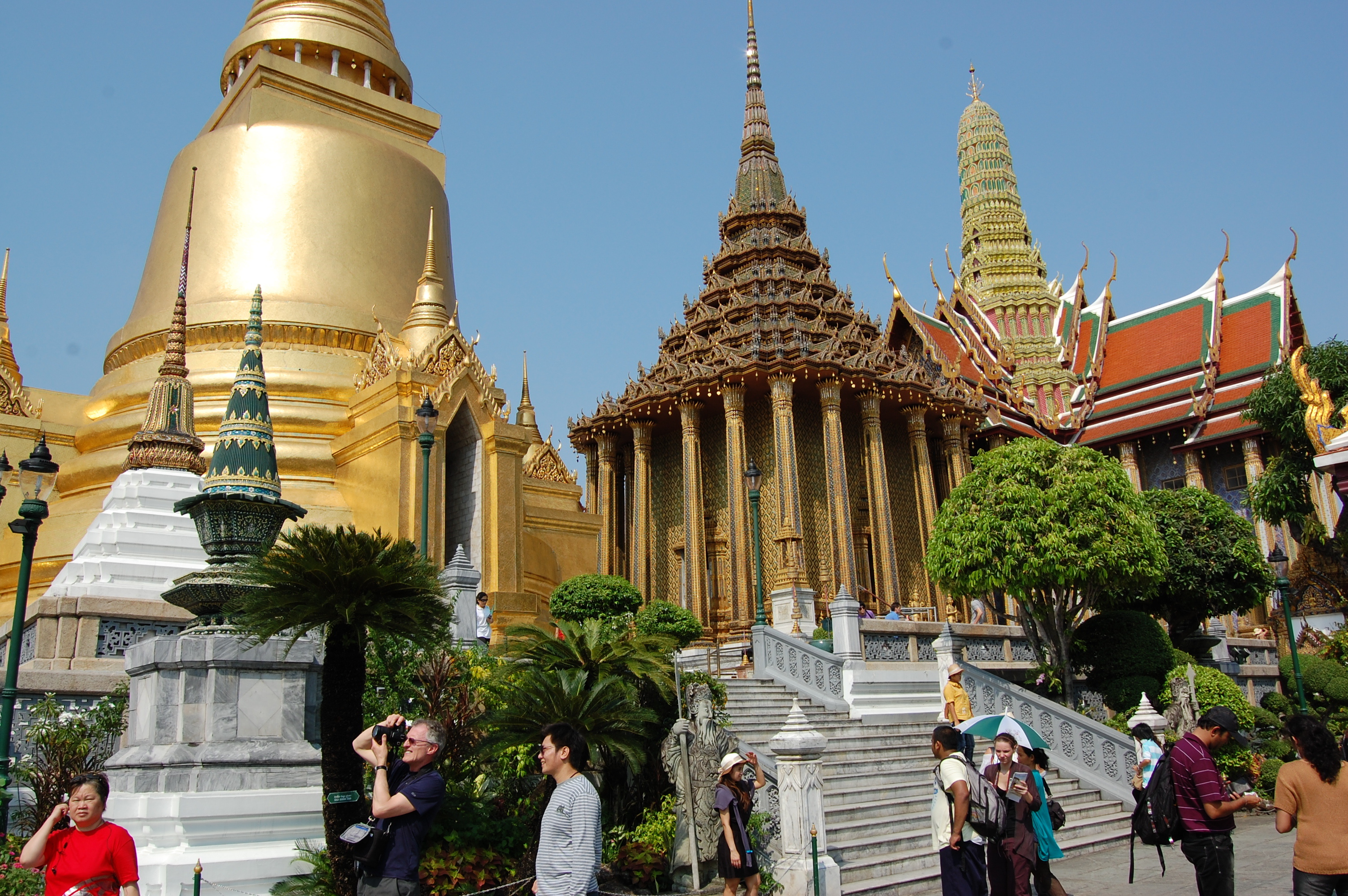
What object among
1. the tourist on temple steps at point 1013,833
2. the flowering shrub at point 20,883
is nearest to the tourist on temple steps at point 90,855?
the flowering shrub at point 20,883

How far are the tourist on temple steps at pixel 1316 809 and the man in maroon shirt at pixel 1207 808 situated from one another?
0.28 metres

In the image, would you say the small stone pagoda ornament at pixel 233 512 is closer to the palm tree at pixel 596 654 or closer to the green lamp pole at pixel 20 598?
the green lamp pole at pixel 20 598

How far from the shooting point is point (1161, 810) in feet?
16.9

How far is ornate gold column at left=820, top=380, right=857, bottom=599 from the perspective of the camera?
23.7 metres

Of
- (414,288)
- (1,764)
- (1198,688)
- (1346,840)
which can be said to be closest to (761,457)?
(414,288)

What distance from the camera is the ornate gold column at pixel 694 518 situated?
24734 millimetres

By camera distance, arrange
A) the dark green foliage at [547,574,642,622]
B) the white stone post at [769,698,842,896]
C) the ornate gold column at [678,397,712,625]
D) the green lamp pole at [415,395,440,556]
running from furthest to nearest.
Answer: the ornate gold column at [678,397,712,625], the dark green foliage at [547,574,642,622], the green lamp pole at [415,395,440,556], the white stone post at [769,698,842,896]

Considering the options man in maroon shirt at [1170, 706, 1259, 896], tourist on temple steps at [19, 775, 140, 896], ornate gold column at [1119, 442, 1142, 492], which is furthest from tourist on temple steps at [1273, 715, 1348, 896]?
ornate gold column at [1119, 442, 1142, 492]

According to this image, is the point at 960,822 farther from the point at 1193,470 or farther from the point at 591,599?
the point at 1193,470

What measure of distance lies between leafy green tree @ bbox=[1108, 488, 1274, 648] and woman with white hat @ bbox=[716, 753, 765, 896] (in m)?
13.7

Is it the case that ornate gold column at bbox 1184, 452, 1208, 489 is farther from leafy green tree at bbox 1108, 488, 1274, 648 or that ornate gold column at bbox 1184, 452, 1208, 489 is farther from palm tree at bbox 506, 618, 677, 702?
palm tree at bbox 506, 618, 677, 702

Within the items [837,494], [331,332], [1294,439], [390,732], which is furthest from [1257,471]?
[390,732]

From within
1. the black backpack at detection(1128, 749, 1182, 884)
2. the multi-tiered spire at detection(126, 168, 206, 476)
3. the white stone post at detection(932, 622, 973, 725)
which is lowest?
the black backpack at detection(1128, 749, 1182, 884)

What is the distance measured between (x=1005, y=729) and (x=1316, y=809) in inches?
81.8
